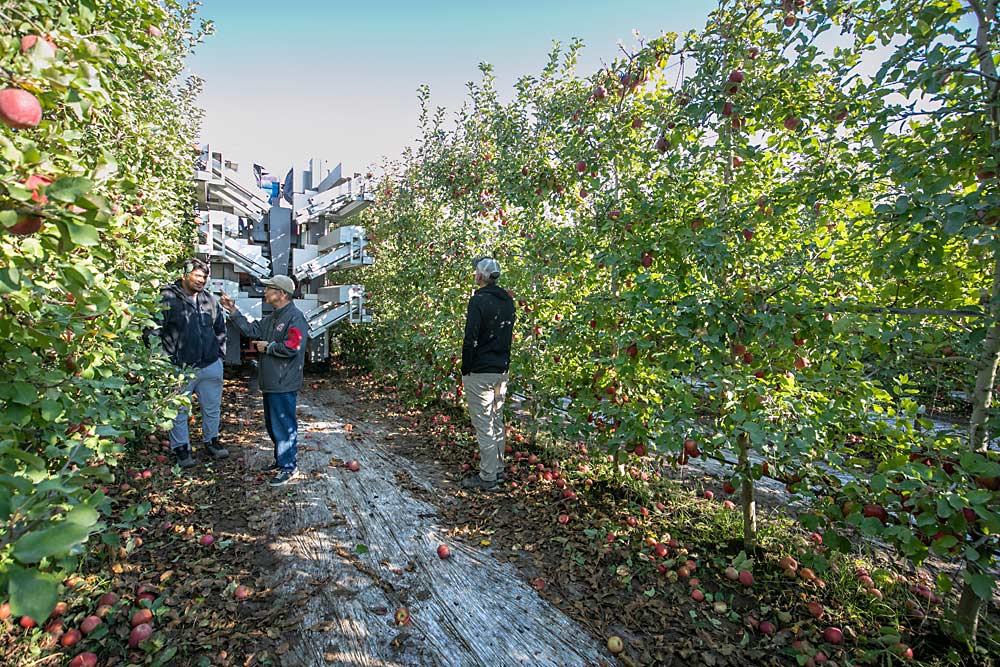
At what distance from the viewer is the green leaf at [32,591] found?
0.71 meters

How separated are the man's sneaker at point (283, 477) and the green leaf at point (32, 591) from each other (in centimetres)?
381

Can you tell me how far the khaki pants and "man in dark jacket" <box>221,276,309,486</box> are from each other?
1.55 m

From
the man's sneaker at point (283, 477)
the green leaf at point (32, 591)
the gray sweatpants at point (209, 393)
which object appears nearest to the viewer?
the green leaf at point (32, 591)

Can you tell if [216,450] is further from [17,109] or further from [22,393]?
[17,109]

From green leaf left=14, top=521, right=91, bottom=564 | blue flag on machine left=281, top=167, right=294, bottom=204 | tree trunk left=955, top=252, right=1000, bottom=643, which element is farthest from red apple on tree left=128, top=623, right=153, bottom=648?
blue flag on machine left=281, top=167, right=294, bottom=204

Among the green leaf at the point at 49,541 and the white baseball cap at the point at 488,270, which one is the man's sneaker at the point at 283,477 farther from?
the green leaf at the point at 49,541

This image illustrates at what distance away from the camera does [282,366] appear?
416 cm

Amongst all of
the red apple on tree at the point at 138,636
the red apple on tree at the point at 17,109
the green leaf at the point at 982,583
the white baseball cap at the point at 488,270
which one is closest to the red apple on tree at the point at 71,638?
the red apple on tree at the point at 138,636

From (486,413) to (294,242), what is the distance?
722cm

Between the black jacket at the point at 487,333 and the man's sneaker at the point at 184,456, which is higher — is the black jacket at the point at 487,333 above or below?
above

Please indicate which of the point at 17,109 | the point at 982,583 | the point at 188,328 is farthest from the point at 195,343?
the point at 982,583

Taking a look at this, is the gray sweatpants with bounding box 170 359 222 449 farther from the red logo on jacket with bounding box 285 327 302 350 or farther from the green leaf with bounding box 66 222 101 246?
the green leaf with bounding box 66 222 101 246

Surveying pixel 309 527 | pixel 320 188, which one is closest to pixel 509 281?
pixel 309 527

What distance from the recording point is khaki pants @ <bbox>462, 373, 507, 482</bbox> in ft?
14.0
